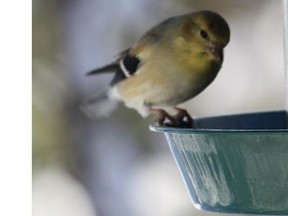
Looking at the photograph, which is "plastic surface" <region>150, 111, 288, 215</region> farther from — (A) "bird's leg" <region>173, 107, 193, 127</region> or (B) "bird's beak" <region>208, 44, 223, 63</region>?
(B) "bird's beak" <region>208, 44, 223, 63</region>

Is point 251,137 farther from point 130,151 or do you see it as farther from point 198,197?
point 130,151

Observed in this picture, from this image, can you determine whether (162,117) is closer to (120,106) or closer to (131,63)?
(131,63)

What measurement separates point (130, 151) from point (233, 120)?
1.36 meters

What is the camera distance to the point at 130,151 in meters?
2.33

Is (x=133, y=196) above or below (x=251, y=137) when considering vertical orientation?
below

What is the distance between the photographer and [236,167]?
0.73 metres

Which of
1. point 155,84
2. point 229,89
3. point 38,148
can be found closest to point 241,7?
point 229,89

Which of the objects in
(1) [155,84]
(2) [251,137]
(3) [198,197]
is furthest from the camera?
(1) [155,84]

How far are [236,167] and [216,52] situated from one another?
34 centimetres

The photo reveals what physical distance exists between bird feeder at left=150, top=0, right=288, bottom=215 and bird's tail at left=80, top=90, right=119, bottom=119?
2.36ft

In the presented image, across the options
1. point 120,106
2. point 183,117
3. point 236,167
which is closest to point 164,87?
point 183,117

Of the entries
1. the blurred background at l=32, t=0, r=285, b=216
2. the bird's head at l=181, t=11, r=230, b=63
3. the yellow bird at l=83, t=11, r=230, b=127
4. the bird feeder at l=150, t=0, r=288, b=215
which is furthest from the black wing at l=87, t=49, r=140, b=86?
the blurred background at l=32, t=0, r=285, b=216

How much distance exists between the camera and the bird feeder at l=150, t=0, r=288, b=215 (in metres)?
0.70

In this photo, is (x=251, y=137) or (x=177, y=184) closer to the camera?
(x=251, y=137)
